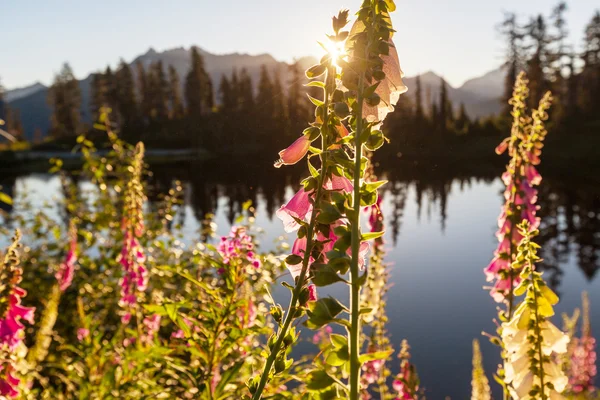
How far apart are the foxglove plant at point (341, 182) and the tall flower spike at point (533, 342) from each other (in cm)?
64

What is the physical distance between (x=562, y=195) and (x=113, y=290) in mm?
24731

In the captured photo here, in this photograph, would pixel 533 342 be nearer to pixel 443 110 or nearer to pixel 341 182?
pixel 341 182

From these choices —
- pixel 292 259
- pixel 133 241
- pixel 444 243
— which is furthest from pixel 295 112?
pixel 444 243

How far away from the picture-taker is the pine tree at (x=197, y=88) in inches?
2508

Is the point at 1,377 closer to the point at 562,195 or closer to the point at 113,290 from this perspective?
the point at 113,290

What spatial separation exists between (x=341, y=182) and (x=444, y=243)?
64.3 feet

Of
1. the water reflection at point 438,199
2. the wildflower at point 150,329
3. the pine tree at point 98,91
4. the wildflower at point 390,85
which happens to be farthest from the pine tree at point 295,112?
the pine tree at point 98,91

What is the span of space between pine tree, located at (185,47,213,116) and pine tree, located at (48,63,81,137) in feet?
60.8

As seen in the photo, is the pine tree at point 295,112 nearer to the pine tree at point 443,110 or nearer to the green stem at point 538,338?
the green stem at point 538,338

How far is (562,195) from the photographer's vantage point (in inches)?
962

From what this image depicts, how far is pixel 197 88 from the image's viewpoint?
217ft

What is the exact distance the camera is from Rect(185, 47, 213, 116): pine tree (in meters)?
63.7

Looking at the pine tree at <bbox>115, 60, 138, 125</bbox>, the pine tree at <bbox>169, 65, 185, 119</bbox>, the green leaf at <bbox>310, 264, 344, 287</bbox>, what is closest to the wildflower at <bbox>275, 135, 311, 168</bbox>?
the green leaf at <bbox>310, 264, 344, 287</bbox>

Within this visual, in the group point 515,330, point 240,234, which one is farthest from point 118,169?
point 515,330
